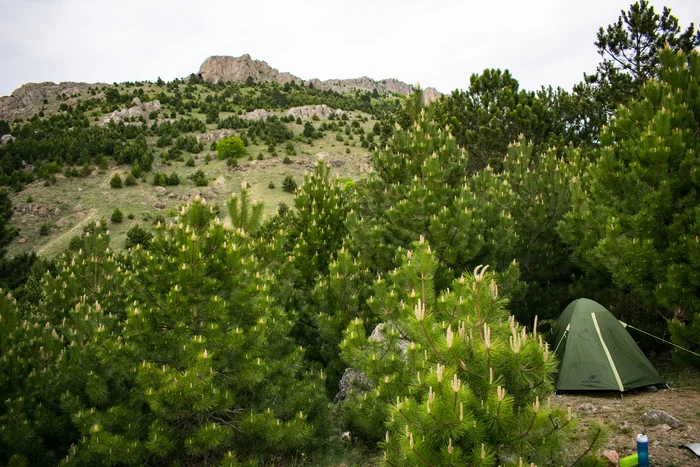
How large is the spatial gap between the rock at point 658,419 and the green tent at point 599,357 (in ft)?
3.64

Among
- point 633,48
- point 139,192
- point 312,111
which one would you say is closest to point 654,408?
point 633,48

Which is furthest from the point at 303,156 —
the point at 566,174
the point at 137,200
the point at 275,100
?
the point at 566,174

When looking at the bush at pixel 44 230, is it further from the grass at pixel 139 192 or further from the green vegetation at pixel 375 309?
the green vegetation at pixel 375 309

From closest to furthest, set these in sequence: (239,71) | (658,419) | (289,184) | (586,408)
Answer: (658,419) < (586,408) < (289,184) < (239,71)

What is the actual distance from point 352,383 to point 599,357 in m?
4.41

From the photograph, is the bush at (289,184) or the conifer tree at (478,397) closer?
the conifer tree at (478,397)

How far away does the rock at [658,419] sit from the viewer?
5.14m

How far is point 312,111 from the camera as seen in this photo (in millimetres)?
55500

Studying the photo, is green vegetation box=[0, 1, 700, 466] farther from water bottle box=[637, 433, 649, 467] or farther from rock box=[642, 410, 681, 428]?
rock box=[642, 410, 681, 428]

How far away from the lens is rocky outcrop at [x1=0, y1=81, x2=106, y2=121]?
5553 cm

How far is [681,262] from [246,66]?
96.5m

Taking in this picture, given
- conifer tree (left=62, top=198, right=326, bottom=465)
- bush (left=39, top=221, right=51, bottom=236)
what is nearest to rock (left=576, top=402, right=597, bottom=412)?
conifer tree (left=62, top=198, right=326, bottom=465)

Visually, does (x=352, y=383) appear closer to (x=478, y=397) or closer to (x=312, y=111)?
(x=478, y=397)

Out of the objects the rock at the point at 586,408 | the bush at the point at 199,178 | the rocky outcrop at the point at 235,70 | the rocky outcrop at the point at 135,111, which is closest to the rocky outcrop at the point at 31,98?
the rocky outcrop at the point at 135,111
